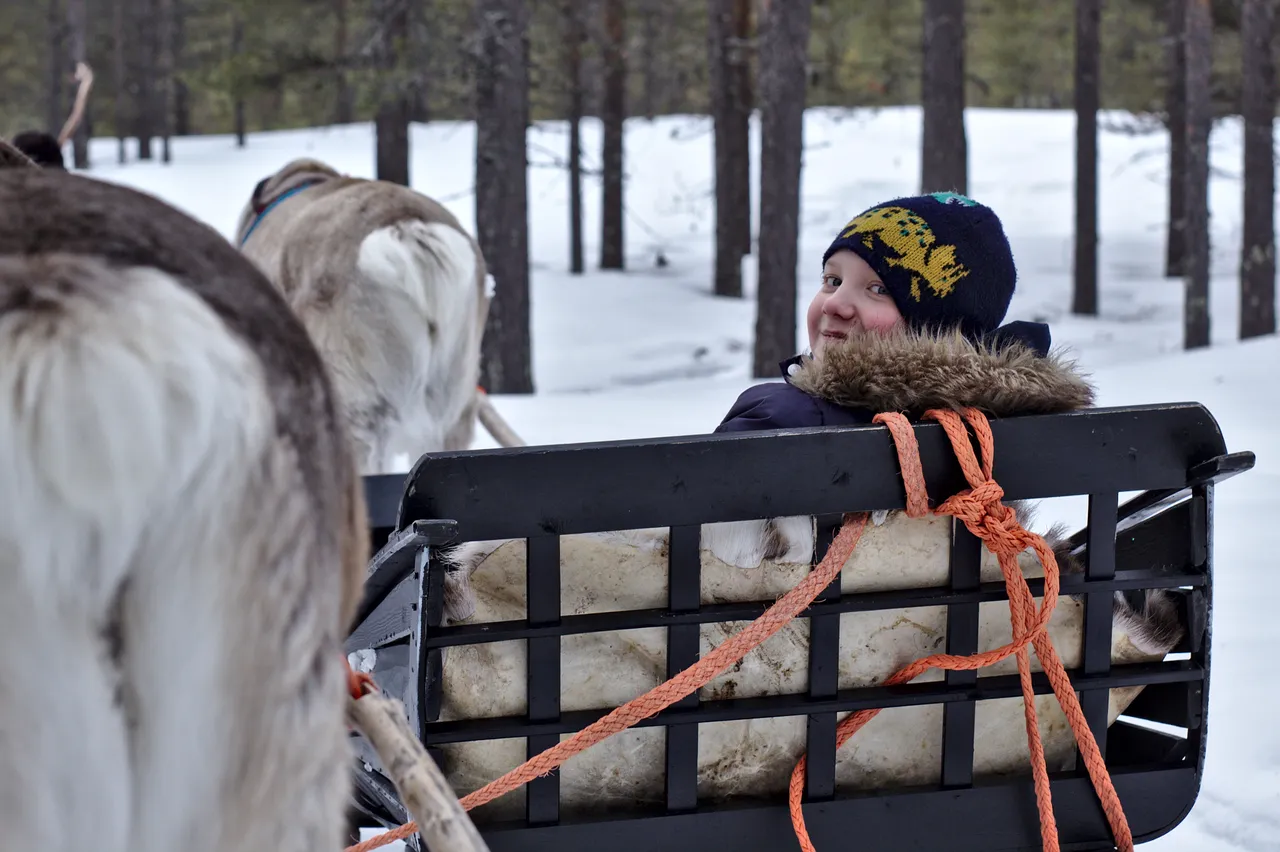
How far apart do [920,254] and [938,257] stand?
0.14ft

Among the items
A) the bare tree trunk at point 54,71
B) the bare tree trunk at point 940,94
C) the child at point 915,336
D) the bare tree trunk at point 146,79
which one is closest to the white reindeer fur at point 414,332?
the child at point 915,336

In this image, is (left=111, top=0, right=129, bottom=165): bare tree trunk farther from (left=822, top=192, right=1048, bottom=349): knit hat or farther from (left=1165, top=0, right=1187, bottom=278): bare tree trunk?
(left=822, top=192, right=1048, bottom=349): knit hat

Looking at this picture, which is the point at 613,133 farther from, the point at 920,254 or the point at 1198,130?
the point at 920,254

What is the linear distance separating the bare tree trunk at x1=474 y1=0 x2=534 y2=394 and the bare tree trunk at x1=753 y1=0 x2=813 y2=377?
2.26 meters

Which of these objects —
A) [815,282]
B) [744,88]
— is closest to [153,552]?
[744,88]

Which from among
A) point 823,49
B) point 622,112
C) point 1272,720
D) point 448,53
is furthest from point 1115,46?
point 1272,720

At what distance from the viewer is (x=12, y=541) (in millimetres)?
1101

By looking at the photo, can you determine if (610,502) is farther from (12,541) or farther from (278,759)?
(12,541)

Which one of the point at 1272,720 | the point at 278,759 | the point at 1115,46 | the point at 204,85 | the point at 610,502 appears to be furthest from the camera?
the point at 1115,46

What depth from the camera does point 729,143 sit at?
18.2m

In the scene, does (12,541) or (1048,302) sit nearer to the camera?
(12,541)

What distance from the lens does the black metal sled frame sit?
1.94 meters

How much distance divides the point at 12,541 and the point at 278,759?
14.2 inches

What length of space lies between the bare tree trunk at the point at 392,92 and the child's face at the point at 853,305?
917cm
